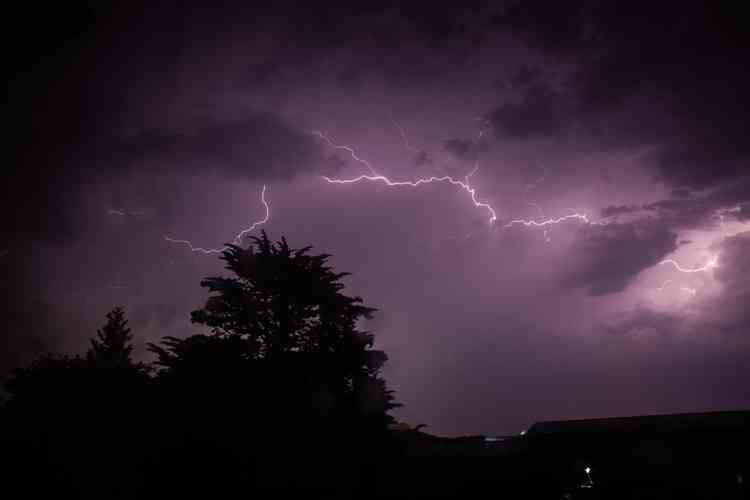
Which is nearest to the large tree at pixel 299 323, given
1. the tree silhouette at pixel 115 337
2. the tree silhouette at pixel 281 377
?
the tree silhouette at pixel 281 377

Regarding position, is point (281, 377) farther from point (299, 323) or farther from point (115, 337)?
point (115, 337)

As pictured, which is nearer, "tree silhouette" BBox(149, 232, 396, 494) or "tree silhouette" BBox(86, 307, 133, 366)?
"tree silhouette" BBox(149, 232, 396, 494)

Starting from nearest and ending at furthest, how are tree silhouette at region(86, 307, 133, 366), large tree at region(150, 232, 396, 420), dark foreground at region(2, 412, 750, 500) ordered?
dark foreground at region(2, 412, 750, 500)
large tree at region(150, 232, 396, 420)
tree silhouette at region(86, 307, 133, 366)

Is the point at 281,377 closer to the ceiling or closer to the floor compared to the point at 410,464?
closer to the ceiling

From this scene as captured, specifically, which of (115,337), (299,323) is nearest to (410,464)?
(299,323)

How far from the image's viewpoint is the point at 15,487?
864 centimetres

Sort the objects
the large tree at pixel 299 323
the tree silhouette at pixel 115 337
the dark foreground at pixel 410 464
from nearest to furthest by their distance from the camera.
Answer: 1. the dark foreground at pixel 410 464
2. the large tree at pixel 299 323
3. the tree silhouette at pixel 115 337

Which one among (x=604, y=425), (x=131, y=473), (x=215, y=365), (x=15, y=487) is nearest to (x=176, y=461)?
(x=131, y=473)

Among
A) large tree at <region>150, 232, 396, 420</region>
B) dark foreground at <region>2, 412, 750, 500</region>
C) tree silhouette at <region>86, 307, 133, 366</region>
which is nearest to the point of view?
dark foreground at <region>2, 412, 750, 500</region>

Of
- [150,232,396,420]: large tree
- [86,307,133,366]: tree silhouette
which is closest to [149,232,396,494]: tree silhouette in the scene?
[150,232,396,420]: large tree

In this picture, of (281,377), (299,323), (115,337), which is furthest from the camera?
(115,337)

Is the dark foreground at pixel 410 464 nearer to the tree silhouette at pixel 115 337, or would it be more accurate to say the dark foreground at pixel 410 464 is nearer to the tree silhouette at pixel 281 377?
the tree silhouette at pixel 281 377

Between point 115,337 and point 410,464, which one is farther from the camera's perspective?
point 115,337

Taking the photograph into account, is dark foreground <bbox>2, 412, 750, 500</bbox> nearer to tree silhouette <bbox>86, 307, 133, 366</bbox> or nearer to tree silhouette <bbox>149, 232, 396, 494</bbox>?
tree silhouette <bbox>149, 232, 396, 494</bbox>
